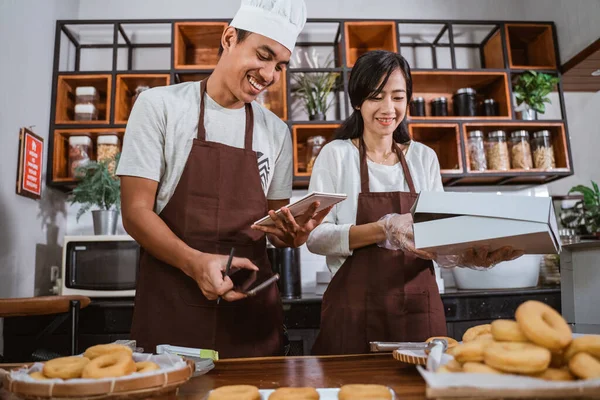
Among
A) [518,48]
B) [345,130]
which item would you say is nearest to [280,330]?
[345,130]

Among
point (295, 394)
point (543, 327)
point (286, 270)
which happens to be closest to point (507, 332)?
point (543, 327)

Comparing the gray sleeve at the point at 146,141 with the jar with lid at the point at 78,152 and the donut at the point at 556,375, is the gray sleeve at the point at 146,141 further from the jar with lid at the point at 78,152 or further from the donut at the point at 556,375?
the jar with lid at the point at 78,152

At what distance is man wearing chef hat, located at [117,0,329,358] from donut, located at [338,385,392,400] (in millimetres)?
589

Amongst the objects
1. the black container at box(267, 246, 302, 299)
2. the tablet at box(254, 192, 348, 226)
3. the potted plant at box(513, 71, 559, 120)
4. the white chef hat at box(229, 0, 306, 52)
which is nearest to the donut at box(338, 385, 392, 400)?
the tablet at box(254, 192, 348, 226)

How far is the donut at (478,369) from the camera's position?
654mm

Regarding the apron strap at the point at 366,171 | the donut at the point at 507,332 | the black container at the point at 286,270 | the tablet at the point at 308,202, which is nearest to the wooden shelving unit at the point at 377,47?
the black container at the point at 286,270

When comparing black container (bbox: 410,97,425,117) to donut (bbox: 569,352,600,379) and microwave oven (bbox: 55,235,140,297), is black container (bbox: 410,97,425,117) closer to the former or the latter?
microwave oven (bbox: 55,235,140,297)

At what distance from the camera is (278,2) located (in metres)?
1.67

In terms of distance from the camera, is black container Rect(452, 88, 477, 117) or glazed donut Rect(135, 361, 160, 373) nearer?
glazed donut Rect(135, 361, 160, 373)

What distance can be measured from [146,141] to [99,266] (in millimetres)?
1618

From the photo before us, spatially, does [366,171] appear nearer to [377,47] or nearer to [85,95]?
[377,47]

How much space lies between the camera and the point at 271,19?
162cm

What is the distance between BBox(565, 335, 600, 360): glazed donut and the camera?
2.24 ft

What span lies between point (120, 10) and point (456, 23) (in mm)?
2484
